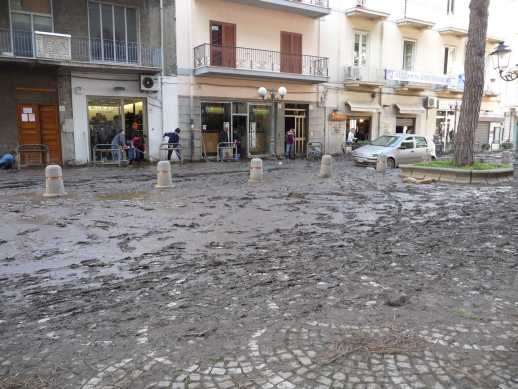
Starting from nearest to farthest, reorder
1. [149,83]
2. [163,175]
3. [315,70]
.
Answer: [163,175], [149,83], [315,70]

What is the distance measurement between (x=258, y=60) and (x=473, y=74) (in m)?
11.9

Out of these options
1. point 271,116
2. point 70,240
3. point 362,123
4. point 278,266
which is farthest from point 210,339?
point 362,123

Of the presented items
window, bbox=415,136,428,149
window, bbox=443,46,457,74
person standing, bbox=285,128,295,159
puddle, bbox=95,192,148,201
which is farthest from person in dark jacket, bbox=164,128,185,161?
window, bbox=443,46,457,74

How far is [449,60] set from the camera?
32.0 meters

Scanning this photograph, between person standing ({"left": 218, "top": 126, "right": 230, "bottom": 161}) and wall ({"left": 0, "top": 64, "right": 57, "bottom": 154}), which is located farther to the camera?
person standing ({"left": 218, "top": 126, "right": 230, "bottom": 161})

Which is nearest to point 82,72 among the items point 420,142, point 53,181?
point 53,181

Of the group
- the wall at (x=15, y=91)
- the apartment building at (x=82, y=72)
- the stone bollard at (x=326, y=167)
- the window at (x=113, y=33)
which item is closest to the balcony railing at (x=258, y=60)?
the apartment building at (x=82, y=72)

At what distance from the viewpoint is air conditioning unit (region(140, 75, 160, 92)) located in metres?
20.3

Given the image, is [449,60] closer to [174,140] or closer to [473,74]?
[473,74]

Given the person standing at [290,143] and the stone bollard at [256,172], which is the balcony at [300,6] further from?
the stone bollard at [256,172]

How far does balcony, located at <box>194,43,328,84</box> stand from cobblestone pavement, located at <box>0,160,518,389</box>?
43.9ft

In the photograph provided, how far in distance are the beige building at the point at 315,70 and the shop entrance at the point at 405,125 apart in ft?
0.23

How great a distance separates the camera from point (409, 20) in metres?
27.8

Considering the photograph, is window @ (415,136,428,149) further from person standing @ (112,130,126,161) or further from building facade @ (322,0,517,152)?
person standing @ (112,130,126,161)
